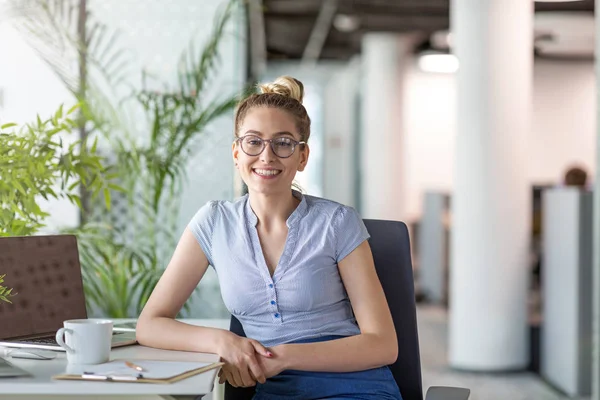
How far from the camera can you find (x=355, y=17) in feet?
33.7

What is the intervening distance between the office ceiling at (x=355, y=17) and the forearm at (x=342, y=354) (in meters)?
7.00

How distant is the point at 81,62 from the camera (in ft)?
11.6

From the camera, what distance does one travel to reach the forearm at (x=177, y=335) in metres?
1.72

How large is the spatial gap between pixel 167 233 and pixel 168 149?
35 cm

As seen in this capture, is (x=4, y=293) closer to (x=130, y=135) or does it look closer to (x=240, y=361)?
(x=240, y=361)

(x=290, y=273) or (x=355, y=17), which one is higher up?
(x=355, y=17)

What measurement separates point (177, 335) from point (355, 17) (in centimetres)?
890

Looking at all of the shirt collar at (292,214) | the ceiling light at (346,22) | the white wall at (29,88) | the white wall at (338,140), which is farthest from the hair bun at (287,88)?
the white wall at (338,140)

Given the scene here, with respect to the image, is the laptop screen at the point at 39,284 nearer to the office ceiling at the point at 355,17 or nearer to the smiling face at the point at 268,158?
the smiling face at the point at 268,158

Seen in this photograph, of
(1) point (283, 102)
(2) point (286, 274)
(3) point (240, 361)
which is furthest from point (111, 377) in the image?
(1) point (283, 102)

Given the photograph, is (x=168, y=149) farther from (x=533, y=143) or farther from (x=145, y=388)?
(x=533, y=143)

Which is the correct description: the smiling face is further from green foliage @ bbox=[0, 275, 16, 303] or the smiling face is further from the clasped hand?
green foliage @ bbox=[0, 275, 16, 303]

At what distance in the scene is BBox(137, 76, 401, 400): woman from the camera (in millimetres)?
1841

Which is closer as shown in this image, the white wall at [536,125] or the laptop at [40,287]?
the laptop at [40,287]
